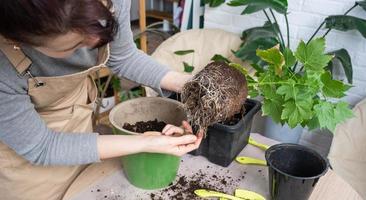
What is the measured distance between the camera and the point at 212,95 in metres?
0.68

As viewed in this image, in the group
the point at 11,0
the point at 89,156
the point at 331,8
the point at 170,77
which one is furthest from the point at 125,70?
the point at 331,8

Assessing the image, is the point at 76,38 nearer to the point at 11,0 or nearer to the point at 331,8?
the point at 11,0

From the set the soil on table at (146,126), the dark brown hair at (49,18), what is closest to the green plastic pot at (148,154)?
the soil on table at (146,126)

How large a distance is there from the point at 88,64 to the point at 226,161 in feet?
1.32

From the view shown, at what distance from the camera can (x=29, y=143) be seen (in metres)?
0.65

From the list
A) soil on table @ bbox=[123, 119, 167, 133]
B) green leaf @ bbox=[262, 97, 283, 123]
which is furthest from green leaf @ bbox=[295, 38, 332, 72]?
soil on table @ bbox=[123, 119, 167, 133]

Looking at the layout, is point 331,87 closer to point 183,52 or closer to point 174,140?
point 174,140

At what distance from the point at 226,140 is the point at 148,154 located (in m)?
0.19

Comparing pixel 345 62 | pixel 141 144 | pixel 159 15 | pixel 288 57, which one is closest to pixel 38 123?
pixel 141 144

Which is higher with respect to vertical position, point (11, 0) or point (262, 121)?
point (11, 0)

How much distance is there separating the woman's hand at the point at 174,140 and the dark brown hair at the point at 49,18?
0.24 m

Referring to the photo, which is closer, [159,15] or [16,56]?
[16,56]

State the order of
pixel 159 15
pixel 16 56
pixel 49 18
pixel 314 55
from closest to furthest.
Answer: pixel 49 18, pixel 16 56, pixel 314 55, pixel 159 15

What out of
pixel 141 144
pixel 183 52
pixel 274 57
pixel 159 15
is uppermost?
pixel 274 57
